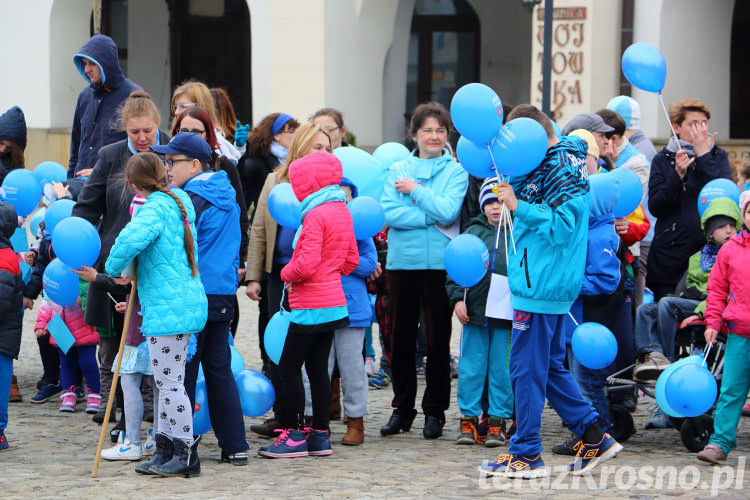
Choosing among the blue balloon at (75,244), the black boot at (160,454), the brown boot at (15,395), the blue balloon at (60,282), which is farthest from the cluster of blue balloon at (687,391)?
the brown boot at (15,395)

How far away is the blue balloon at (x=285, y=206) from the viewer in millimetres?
6367

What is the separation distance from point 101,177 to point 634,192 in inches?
125

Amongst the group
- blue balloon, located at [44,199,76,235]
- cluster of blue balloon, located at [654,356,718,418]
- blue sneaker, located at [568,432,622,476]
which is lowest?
→ blue sneaker, located at [568,432,622,476]

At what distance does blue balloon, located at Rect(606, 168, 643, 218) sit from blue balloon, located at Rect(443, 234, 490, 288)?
1.03 meters

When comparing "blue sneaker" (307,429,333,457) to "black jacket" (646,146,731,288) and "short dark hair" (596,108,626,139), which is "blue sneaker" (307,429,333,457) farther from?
"short dark hair" (596,108,626,139)

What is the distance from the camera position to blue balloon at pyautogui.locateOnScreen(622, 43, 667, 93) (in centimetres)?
745

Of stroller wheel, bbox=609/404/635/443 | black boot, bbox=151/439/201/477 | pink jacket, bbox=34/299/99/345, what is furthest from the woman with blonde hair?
stroller wheel, bbox=609/404/635/443

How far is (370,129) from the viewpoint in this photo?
1700 cm

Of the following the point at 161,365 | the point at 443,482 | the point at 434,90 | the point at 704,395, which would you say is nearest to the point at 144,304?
the point at 161,365

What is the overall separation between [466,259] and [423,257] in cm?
57

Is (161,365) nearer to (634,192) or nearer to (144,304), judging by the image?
(144,304)

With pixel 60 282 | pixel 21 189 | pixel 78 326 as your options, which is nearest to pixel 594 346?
pixel 60 282

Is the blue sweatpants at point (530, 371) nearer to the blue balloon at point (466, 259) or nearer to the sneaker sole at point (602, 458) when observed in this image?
the sneaker sole at point (602, 458)

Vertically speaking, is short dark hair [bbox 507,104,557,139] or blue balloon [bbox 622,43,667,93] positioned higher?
blue balloon [bbox 622,43,667,93]
